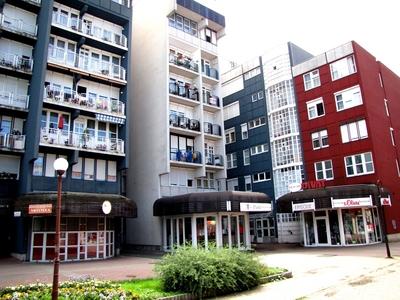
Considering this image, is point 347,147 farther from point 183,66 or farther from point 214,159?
point 183,66

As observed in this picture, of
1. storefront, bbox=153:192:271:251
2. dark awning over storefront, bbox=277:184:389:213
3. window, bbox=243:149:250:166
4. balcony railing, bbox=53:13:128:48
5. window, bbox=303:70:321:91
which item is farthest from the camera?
window, bbox=243:149:250:166

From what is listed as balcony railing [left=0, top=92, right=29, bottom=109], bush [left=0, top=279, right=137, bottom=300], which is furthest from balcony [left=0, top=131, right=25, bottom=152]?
bush [left=0, top=279, right=137, bottom=300]

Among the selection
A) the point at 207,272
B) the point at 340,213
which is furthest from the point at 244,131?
the point at 207,272

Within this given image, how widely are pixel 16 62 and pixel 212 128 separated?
699 inches

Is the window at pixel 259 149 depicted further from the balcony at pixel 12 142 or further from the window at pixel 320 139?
the balcony at pixel 12 142

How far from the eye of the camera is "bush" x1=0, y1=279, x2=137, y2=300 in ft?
30.7

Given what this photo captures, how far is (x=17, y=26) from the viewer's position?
26.6 m

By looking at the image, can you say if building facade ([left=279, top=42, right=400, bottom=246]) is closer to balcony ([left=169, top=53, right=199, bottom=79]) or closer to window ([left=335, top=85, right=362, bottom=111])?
window ([left=335, top=85, right=362, bottom=111])

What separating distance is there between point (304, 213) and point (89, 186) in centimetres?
1806

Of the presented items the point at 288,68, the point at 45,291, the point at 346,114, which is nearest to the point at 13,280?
the point at 45,291

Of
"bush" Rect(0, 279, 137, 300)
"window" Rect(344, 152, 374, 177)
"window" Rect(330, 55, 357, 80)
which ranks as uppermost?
"window" Rect(330, 55, 357, 80)

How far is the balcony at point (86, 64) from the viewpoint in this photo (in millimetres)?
27125

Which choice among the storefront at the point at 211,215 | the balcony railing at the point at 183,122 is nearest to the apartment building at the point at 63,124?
the storefront at the point at 211,215

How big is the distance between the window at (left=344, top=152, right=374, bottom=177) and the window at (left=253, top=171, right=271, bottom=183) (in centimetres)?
830
